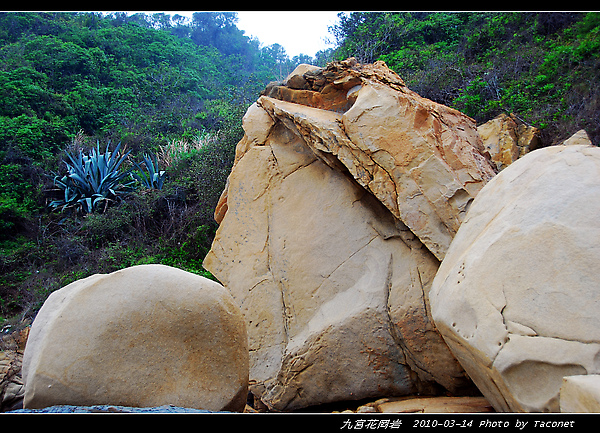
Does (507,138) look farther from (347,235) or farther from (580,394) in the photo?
(580,394)

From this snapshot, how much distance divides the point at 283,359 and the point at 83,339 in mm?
1518

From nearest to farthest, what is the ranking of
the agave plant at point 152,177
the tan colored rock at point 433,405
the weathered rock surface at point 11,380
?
the tan colored rock at point 433,405, the weathered rock surface at point 11,380, the agave plant at point 152,177

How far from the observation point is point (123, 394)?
2125mm

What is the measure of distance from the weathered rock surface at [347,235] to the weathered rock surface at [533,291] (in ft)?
2.47

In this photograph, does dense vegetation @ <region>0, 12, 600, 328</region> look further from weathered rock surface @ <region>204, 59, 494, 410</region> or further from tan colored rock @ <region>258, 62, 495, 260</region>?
tan colored rock @ <region>258, 62, 495, 260</region>

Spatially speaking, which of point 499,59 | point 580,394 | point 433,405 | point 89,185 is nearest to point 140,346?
point 433,405

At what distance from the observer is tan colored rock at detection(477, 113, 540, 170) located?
16.2 ft

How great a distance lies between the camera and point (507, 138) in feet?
16.5

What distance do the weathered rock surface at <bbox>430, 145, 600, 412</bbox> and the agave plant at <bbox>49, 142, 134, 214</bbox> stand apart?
727 cm

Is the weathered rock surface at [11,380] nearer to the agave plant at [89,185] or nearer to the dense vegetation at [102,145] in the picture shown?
the dense vegetation at [102,145]

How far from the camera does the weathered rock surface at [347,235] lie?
3000mm

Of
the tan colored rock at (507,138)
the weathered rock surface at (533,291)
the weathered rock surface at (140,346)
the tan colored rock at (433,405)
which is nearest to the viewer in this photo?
the weathered rock surface at (533,291)

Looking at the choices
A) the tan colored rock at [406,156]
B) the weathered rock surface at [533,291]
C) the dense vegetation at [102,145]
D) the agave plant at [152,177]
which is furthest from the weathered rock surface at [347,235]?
the agave plant at [152,177]
